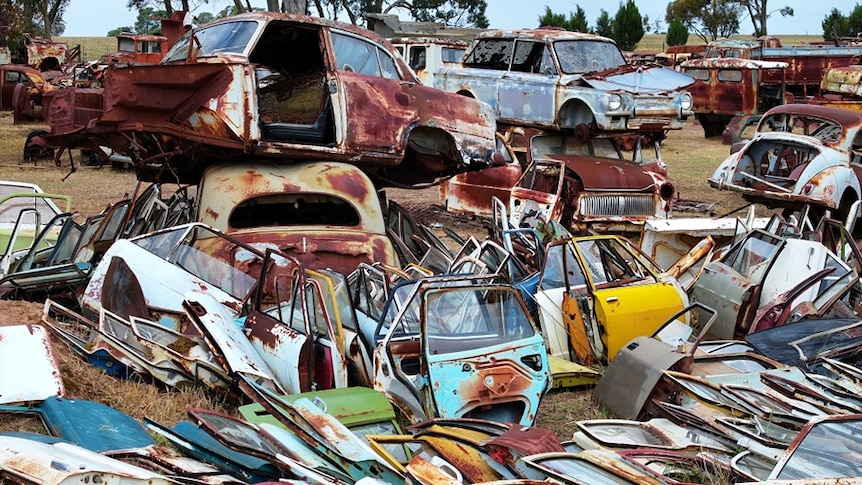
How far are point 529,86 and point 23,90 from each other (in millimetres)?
17918

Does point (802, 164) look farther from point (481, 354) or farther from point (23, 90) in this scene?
point (23, 90)

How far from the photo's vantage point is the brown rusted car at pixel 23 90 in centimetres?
2768

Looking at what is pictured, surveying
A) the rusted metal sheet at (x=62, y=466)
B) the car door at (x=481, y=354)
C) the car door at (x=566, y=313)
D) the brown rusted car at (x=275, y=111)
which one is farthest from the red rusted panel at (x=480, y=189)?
the rusted metal sheet at (x=62, y=466)

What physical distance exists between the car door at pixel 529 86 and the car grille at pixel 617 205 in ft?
10.8

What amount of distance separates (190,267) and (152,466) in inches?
130

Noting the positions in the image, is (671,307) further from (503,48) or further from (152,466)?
(503,48)

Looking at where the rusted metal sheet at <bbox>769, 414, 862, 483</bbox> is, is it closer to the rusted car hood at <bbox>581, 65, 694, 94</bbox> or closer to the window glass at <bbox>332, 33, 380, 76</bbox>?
the window glass at <bbox>332, 33, 380, 76</bbox>

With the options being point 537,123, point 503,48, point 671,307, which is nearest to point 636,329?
point 671,307

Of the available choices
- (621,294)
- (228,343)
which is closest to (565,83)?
(621,294)

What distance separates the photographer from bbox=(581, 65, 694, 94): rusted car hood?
50.5 ft

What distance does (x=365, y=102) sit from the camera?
9.91 meters

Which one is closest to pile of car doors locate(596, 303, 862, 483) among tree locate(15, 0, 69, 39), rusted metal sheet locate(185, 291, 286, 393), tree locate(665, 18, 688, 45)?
rusted metal sheet locate(185, 291, 286, 393)

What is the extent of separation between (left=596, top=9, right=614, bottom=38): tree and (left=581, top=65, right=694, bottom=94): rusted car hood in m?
42.3

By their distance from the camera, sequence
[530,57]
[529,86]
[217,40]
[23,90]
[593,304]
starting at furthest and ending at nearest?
[23,90], [530,57], [529,86], [217,40], [593,304]
